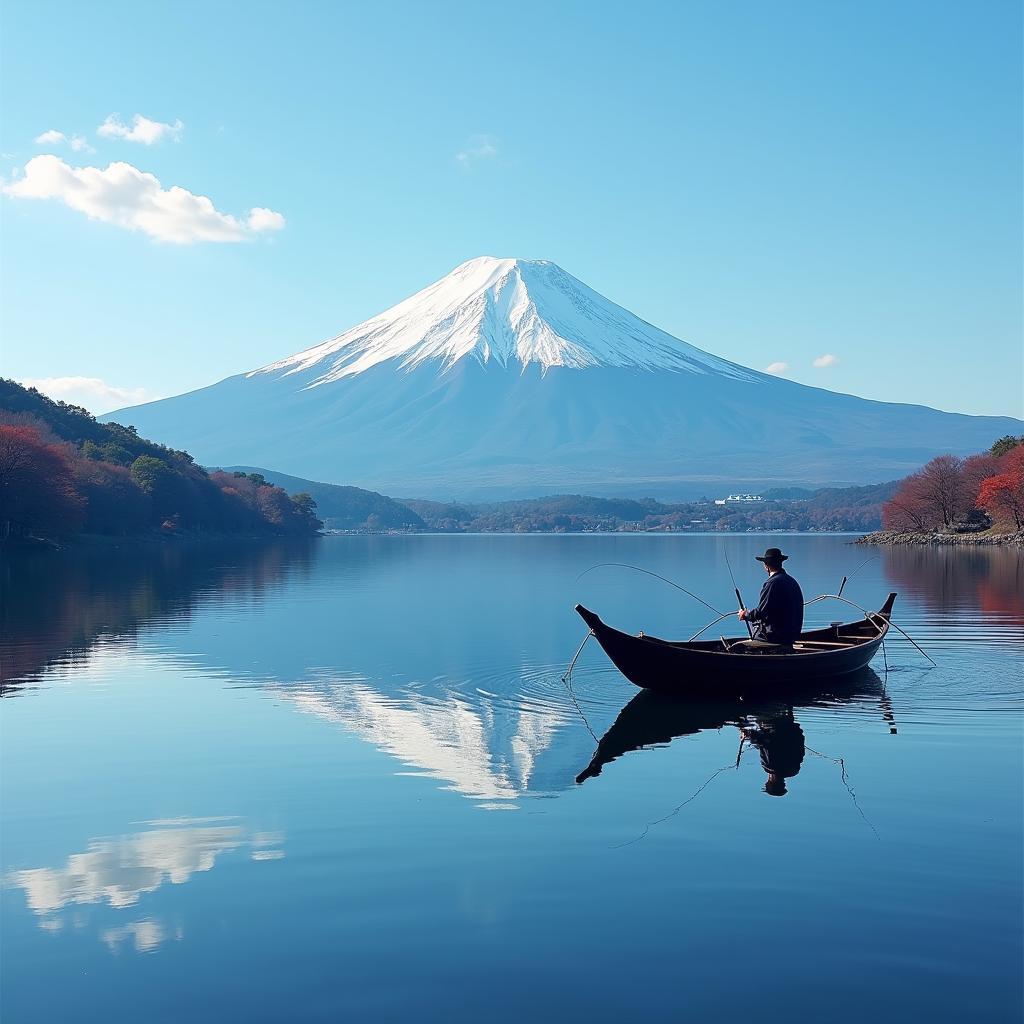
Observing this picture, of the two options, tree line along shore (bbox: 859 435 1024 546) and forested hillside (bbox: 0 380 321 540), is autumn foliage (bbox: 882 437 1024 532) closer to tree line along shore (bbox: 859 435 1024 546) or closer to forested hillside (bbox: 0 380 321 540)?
tree line along shore (bbox: 859 435 1024 546)

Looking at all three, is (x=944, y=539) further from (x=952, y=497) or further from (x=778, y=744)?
(x=778, y=744)

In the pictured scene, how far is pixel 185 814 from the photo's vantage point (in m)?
8.98

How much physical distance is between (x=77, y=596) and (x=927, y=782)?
2707cm

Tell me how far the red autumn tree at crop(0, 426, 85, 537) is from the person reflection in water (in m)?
50.7

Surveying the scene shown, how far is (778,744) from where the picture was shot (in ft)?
37.7

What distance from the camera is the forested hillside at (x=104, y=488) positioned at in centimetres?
5712

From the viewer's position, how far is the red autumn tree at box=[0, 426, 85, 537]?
5572cm

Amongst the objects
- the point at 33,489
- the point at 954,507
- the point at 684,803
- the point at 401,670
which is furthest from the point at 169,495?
the point at 684,803

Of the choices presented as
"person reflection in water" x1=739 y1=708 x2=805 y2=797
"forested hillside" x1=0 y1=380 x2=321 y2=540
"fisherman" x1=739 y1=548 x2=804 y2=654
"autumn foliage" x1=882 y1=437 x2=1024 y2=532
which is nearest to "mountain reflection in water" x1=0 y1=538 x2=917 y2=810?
"person reflection in water" x1=739 y1=708 x2=805 y2=797

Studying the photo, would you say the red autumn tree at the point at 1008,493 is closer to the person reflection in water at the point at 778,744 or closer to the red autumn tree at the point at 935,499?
the red autumn tree at the point at 935,499

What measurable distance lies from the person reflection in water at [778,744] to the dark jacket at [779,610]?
1.35 metres

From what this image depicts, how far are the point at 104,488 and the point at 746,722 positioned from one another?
69.3 m

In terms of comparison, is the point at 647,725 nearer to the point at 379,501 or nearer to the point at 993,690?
the point at 993,690

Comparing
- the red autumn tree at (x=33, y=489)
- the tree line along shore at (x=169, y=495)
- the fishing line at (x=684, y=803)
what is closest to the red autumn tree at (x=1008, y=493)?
the tree line along shore at (x=169, y=495)
